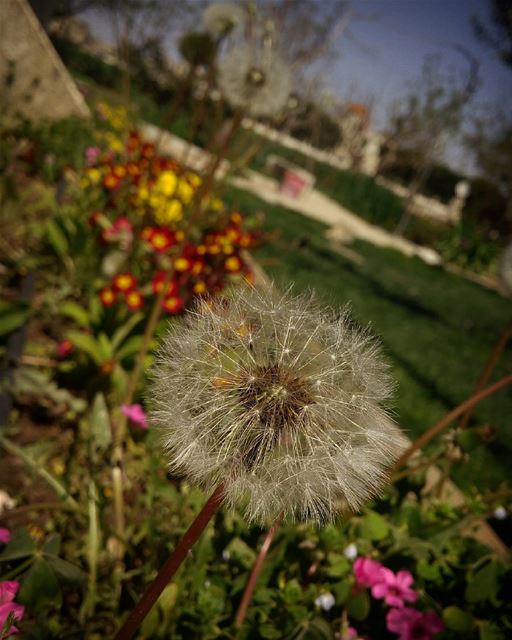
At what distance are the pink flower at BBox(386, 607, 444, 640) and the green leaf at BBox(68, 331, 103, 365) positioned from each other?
1434 millimetres

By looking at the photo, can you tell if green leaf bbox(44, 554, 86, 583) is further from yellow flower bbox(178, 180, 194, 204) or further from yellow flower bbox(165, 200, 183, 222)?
yellow flower bbox(178, 180, 194, 204)

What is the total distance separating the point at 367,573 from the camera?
1094mm

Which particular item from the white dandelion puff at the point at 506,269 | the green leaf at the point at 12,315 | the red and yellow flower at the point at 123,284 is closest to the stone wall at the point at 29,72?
the red and yellow flower at the point at 123,284

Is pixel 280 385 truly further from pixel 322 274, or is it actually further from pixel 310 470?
pixel 322 274

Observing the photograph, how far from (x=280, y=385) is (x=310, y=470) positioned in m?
0.13

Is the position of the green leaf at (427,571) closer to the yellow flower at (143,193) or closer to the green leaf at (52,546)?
the green leaf at (52,546)

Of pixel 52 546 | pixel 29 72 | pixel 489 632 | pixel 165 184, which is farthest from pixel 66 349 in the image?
pixel 29 72

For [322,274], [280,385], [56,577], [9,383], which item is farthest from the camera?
[322,274]

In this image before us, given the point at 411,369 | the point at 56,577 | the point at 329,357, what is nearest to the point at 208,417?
the point at 329,357

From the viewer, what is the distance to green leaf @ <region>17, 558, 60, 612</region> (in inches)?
32.7

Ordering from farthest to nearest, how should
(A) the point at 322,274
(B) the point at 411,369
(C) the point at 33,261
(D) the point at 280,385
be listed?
(A) the point at 322,274 → (B) the point at 411,369 → (C) the point at 33,261 → (D) the point at 280,385

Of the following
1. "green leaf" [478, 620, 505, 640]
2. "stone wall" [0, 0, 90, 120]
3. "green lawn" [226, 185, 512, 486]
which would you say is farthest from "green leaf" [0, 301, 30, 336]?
"stone wall" [0, 0, 90, 120]

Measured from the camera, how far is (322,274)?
6.26 meters

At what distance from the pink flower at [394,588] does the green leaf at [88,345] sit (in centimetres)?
138
